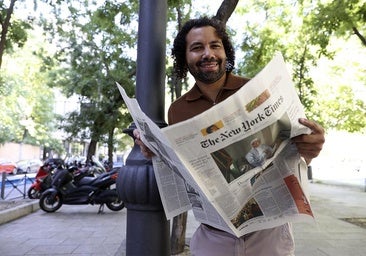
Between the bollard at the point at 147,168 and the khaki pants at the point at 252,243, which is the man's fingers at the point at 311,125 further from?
the bollard at the point at 147,168

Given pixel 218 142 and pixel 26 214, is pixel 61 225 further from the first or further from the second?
pixel 218 142

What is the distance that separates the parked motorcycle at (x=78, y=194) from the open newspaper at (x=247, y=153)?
814cm

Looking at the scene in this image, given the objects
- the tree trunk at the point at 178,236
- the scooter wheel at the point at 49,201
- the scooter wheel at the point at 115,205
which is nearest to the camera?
the tree trunk at the point at 178,236

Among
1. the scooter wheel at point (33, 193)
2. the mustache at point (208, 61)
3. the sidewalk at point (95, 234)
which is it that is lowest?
the sidewalk at point (95, 234)

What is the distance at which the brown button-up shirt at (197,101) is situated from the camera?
184 centimetres

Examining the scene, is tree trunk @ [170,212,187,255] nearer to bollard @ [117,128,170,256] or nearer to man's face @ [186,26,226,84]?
bollard @ [117,128,170,256]

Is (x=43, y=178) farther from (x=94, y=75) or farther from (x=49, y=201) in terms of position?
(x=94, y=75)

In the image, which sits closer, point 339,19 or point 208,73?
point 208,73

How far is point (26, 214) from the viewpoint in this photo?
930 cm

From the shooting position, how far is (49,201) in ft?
31.5

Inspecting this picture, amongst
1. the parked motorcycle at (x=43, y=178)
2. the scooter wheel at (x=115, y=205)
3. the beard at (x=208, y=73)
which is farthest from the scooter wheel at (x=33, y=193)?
the beard at (x=208, y=73)

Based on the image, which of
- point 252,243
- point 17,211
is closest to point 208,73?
point 252,243

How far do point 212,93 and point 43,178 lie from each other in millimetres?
9847

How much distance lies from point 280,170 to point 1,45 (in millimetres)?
8675
